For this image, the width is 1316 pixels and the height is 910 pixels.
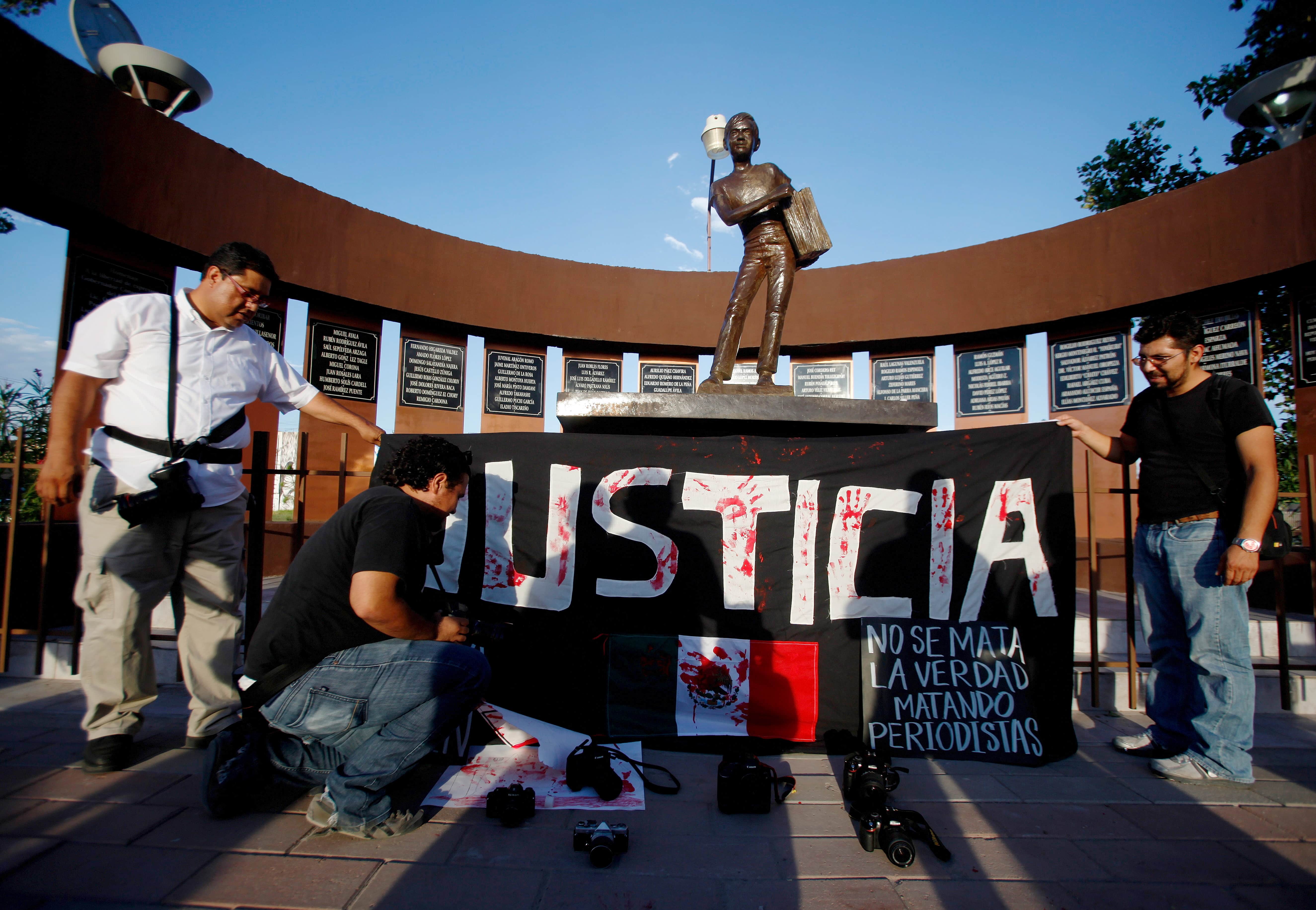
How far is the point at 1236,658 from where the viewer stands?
2586 mm

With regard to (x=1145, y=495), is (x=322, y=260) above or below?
above

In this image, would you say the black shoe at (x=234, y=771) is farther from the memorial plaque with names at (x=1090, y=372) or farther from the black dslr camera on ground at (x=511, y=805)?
the memorial plaque with names at (x=1090, y=372)

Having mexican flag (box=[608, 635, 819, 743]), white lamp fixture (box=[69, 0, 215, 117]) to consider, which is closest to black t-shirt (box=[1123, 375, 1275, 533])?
mexican flag (box=[608, 635, 819, 743])

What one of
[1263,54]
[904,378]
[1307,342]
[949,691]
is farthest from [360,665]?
[1263,54]

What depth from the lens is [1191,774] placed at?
8.45 ft

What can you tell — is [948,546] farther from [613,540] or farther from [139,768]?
[139,768]

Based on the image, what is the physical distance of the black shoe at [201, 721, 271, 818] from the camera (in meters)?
1.99

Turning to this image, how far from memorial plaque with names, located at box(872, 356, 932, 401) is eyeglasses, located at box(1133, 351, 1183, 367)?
5723mm

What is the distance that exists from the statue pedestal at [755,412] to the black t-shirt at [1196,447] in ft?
3.88

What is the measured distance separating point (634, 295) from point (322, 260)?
3.90 metres

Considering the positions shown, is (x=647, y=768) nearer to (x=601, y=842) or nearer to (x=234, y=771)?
(x=601, y=842)

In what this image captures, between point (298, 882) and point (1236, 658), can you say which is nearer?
point (298, 882)

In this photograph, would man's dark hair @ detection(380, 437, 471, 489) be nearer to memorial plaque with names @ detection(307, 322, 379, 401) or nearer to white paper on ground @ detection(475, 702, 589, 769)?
white paper on ground @ detection(475, 702, 589, 769)

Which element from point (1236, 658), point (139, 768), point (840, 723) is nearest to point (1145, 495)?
point (1236, 658)
